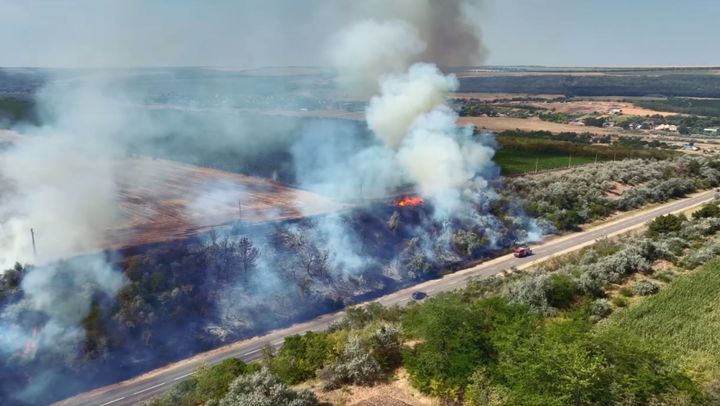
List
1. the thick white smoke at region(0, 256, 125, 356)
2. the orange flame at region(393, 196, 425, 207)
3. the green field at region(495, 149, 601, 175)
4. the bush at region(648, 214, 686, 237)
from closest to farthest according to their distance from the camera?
the thick white smoke at region(0, 256, 125, 356) < the bush at region(648, 214, 686, 237) < the orange flame at region(393, 196, 425, 207) < the green field at region(495, 149, 601, 175)

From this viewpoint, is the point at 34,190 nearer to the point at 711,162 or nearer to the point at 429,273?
the point at 429,273

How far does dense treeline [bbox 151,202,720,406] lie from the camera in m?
15.4

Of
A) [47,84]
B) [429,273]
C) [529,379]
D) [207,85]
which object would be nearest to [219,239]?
[429,273]

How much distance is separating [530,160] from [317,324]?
5478cm

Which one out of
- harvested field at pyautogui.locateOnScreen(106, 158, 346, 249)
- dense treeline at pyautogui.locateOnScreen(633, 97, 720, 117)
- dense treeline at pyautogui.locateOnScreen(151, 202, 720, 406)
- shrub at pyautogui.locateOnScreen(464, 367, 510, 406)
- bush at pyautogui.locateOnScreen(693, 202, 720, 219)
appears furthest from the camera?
dense treeline at pyautogui.locateOnScreen(633, 97, 720, 117)

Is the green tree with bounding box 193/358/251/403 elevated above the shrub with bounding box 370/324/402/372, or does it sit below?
below

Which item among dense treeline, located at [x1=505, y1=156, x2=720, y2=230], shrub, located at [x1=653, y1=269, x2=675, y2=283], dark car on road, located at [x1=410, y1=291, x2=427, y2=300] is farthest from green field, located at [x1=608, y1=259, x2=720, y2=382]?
dense treeline, located at [x1=505, y1=156, x2=720, y2=230]

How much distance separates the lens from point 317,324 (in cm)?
3575

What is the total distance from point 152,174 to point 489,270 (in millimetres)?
40934

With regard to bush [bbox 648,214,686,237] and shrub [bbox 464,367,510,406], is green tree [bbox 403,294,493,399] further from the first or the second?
bush [bbox 648,214,686,237]

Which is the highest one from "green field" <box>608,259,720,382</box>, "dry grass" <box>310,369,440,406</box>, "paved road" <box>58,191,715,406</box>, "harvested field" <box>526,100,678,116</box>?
"harvested field" <box>526,100,678,116</box>

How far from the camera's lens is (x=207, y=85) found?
11456 centimetres

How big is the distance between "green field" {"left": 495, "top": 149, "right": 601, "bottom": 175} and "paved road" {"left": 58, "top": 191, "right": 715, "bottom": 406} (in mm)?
18715

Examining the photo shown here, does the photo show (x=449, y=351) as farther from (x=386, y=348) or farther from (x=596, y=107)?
(x=596, y=107)
